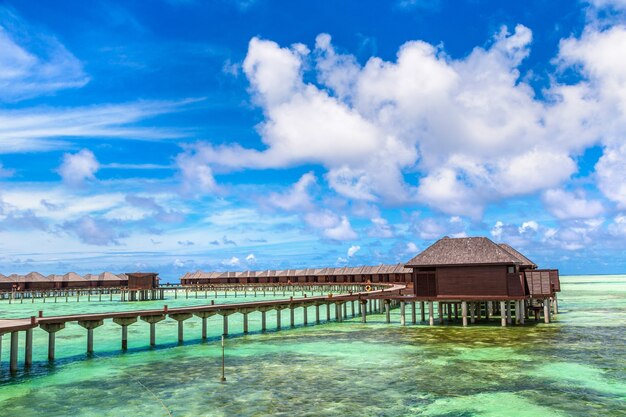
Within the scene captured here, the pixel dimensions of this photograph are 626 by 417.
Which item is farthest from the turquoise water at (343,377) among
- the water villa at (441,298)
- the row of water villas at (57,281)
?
the row of water villas at (57,281)

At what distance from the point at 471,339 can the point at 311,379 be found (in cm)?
1426

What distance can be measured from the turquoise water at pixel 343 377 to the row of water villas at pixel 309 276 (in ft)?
211

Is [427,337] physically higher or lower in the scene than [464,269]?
lower

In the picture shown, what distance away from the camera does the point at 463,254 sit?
39.6 metres

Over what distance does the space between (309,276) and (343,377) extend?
9757cm

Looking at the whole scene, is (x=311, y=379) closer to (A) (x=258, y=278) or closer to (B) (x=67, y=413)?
(B) (x=67, y=413)

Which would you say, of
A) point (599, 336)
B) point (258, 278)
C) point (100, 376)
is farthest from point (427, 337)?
point (258, 278)

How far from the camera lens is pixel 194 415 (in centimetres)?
1766

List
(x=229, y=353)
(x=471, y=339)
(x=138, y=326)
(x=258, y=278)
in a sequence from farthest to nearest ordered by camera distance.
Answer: (x=258, y=278), (x=138, y=326), (x=471, y=339), (x=229, y=353)

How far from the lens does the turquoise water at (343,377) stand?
18391 millimetres

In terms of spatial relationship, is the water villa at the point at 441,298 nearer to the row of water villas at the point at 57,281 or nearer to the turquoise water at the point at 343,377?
the turquoise water at the point at 343,377

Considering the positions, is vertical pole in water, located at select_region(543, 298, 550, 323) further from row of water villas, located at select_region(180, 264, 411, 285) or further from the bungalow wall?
row of water villas, located at select_region(180, 264, 411, 285)

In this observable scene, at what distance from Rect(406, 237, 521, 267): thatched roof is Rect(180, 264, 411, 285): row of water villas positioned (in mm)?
54457

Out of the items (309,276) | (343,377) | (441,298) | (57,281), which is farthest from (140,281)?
(343,377)
